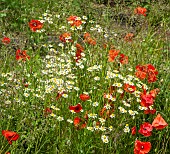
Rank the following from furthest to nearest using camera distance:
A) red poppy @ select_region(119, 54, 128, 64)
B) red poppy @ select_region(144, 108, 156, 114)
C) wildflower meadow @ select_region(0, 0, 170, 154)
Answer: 1. red poppy @ select_region(119, 54, 128, 64)
2. red poppy @ select_region(144, 108, 156, 114)
3. wildflower meadow @ select_region(0, 0, 170, 154)

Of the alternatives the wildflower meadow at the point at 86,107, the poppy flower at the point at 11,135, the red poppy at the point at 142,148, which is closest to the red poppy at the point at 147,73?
the wildflower meadow at the point at 86,107

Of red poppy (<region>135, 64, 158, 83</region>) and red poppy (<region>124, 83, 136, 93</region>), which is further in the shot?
red poppy (<region>135, 64, 158, 83</region>)

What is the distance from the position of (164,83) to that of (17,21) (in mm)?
2473

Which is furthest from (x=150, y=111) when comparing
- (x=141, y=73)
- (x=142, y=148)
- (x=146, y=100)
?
(x=142, y=148)

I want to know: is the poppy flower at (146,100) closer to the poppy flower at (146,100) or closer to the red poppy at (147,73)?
the poppy flower at (146,100)

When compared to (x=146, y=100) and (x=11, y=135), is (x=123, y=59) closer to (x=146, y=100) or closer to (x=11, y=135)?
(x=146, y=100)

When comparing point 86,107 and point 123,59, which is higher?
point 123,59

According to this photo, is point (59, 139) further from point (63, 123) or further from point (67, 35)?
point (67, 35)

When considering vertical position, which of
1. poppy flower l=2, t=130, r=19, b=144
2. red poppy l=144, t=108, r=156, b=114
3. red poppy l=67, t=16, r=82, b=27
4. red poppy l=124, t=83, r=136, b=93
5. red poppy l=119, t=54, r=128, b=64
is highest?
red poppy l=67, t=16, r=82, b=27

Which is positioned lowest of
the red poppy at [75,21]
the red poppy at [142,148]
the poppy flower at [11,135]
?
the red poppy at [142,148]

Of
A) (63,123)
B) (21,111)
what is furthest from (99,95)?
(21,111)

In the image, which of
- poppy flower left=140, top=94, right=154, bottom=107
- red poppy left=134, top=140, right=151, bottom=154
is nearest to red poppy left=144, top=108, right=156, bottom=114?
poppy flower left=140, top=94, right=154, bottom=107

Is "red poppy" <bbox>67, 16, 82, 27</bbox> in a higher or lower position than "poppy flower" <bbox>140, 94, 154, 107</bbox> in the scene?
higher

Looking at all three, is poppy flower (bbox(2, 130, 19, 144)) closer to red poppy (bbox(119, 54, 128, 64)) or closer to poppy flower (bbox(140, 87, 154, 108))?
poppy flower (bbox(140, 87, 154, 108))
